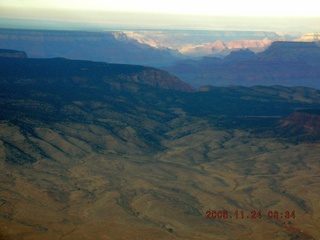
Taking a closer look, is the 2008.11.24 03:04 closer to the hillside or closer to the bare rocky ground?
the hillside

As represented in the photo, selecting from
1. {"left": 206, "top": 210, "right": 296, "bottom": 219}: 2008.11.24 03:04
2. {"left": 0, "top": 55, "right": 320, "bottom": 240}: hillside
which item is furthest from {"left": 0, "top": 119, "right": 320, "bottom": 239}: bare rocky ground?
{"left": 206, "top": 210, "right": 296, "bottom": 219}: 2008.11.24 03:04

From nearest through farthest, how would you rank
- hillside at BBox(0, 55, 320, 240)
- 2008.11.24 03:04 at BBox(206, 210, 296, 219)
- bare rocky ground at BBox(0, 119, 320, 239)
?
bare rocky ground at BBox(0, 119, 320, 239), hillside at BBox(0, 55, 320, 240), 2008.11.24 03:04 at BBox(206, 210, 296, 219)

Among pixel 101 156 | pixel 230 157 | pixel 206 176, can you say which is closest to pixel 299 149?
pixel 230 157

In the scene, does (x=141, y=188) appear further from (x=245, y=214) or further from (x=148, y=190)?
(x=245, y=214)

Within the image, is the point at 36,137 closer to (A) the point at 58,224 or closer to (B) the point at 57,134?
(B) the point at 57,134

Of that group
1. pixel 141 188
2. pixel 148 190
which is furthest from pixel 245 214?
pixel 141 188

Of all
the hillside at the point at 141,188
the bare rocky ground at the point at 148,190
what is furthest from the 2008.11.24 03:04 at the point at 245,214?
the bare rocky ground at the point at 148,190

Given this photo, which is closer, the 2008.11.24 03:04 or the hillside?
the hillside

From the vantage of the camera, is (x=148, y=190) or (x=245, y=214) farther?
(x=148, y=190)

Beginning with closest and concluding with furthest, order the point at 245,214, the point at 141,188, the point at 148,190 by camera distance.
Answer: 1. the point at 245,214
2. the point at 148,190
3. the point at 141,188

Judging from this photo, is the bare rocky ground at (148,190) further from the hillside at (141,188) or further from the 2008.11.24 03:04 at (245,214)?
the 2008.11.24 03:04 at (245,214)

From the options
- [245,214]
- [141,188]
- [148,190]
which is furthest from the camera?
[141,188]
